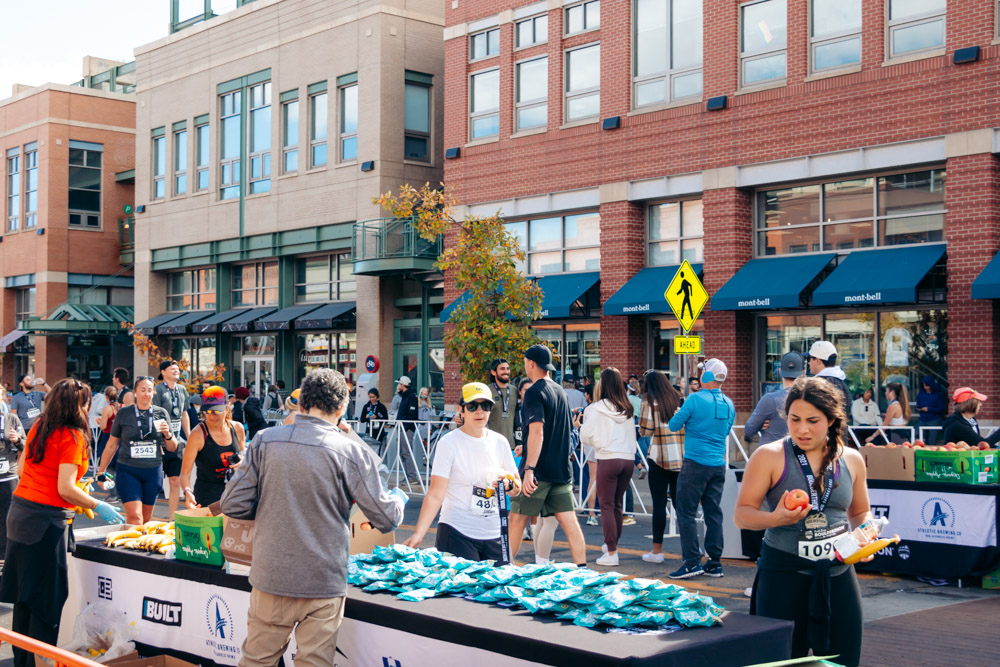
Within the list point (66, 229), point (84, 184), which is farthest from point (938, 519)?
point (84, 184)

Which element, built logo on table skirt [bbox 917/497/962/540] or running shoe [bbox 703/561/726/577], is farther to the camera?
running shoe [bbox 703/561/726/577]

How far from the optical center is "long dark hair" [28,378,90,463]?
638 cm

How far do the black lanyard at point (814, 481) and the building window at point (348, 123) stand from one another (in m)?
26.5

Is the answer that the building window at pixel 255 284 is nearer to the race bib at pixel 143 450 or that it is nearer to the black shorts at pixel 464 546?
the race bib at pixel 143 450

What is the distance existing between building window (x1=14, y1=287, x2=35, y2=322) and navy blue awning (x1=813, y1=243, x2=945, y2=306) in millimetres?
35112

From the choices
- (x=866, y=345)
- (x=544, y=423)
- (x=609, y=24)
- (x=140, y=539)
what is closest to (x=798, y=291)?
(x=866, y=345)

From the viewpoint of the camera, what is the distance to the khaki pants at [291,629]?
4.86 meters

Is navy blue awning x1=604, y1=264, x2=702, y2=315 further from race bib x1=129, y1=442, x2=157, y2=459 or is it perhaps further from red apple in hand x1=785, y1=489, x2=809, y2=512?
red apple in hand x1=785, y1=489, x2=809, y2=512

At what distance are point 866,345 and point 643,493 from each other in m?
6.03

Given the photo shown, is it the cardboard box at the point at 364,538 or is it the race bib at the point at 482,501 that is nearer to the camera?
the cardboard box at the point at 364,538

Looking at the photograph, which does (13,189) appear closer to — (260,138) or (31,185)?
(31,185)

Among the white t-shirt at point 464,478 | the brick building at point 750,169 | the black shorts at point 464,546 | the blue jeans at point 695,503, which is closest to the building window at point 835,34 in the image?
the brick building at point 750,169

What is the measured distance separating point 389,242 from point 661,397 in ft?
61.7

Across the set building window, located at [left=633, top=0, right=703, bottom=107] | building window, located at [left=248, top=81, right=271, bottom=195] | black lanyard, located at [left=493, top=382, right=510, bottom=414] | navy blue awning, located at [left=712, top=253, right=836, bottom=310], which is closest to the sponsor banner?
black lanyard, located at [left=493, top=382, right=510, bottom=414]
